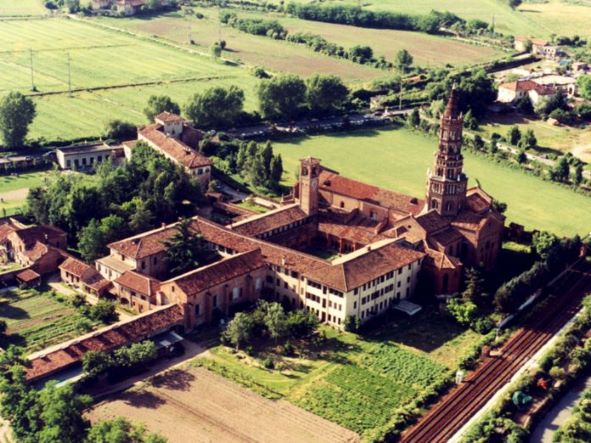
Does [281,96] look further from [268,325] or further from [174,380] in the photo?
[174,380]

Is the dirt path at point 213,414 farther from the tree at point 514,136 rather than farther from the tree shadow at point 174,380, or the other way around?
the tree at point 514,136

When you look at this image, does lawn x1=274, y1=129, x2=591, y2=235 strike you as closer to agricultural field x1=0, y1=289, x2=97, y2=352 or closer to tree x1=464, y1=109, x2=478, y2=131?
tree x1=464, y1=109, x2=478, y2=131

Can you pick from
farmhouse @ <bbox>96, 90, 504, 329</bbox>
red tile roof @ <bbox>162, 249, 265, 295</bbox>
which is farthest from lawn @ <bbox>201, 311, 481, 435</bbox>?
red tile roof @ <bbox>162, 249, 265, 295</bbox>

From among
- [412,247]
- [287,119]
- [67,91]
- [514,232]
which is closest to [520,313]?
[412,247]

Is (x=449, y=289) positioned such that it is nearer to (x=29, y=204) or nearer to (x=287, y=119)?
(x=29, y=204)

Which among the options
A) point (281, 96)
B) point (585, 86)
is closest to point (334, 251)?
point (281, 96)

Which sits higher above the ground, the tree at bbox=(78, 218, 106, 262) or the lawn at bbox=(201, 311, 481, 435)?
the tree at bbox=(78, 218, 106, 262)
